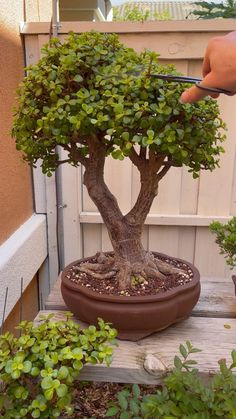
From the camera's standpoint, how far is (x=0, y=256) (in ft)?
3.41

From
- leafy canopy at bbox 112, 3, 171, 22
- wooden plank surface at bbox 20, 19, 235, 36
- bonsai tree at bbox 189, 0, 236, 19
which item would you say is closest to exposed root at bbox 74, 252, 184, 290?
wooden plank surface at bbox 20, 19, 235, 36

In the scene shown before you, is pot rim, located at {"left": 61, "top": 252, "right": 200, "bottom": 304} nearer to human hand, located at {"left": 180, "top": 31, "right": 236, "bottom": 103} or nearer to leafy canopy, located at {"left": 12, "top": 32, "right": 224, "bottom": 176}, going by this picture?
leafy canopy, located at {"left": 12, "top": 32, "right": 224, "bottom": 176}

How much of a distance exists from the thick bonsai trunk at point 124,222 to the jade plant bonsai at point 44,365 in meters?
0.20

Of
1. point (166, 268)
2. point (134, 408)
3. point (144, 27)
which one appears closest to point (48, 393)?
point (134, 408)

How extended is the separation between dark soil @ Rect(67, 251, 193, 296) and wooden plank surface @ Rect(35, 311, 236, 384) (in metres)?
0.10

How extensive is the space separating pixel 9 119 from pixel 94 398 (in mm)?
875

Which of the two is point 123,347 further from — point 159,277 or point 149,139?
point 149,139

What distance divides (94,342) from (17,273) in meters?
0.58

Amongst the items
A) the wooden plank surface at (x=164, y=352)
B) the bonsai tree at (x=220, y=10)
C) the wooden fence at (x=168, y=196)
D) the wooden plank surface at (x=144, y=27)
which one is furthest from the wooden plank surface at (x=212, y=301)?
the bonsai tree at (x=220, y=10)

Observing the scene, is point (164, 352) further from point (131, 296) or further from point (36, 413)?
point (36, 413)

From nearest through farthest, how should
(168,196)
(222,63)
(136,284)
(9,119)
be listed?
(222,63), (136,284), (9,119), (168,196)

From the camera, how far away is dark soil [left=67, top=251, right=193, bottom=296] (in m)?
0.76

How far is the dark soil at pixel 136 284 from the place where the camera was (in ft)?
2.51

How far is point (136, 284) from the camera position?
0.79 m
